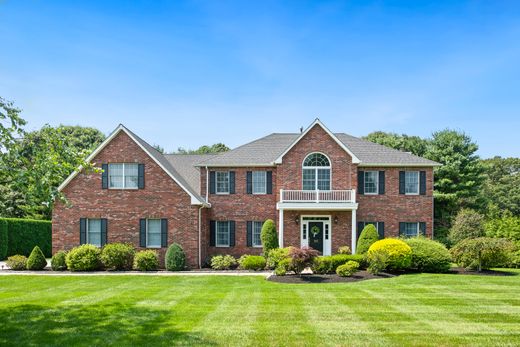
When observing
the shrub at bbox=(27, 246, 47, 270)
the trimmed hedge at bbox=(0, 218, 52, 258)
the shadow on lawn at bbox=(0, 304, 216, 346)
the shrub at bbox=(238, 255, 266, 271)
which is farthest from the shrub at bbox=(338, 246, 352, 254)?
the trimmed hedge at bbox=(0, 218, 52, 258)

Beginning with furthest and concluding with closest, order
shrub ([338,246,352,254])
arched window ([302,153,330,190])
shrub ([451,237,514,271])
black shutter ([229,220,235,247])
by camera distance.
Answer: black shutter ([229,220,235,247]), arched window ([302,153,330,190]), shrub ([338,246,352,254]), shrub ([451,237,514,271])

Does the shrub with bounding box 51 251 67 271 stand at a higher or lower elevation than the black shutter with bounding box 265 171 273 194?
lower

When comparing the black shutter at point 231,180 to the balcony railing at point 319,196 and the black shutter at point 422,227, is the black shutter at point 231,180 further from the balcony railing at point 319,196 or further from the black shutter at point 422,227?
the black shutter at point 422,227

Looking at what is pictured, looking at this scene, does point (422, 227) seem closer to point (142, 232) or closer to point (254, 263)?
point (254, 263)

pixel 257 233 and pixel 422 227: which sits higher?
pixel 422 227

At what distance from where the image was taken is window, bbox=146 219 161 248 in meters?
Result: 24.3

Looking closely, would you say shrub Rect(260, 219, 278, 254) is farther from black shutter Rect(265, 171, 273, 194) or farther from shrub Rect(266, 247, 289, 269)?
black shutter Rect(265, 171, 273, 194)

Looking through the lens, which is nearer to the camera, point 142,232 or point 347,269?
point 347,269

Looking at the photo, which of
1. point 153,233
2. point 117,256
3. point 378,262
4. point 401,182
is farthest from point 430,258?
point 117,256

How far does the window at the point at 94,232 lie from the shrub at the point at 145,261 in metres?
2.94

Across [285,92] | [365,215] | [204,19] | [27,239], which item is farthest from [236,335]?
[27,239]

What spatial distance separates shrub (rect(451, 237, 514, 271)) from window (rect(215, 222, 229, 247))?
12.6 m

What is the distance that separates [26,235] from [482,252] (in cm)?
3042

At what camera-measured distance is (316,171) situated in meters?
26.3
